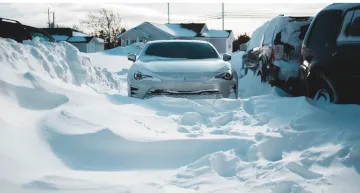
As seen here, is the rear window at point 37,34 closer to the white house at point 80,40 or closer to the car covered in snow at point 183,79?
the car covered in snow at point 183,79

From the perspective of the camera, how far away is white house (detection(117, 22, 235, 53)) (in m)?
46.7

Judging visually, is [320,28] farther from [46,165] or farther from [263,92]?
[46,165]

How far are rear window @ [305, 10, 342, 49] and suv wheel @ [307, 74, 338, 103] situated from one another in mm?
476

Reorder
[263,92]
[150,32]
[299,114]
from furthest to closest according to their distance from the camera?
1. [150,32]
2. [263,92]
3. [299,114]

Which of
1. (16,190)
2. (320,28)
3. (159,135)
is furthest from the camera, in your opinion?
(320,28)

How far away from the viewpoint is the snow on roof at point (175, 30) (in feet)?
154

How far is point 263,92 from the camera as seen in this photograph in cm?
808

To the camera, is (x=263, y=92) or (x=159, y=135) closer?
(x=159, y=135)

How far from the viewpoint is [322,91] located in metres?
4.92

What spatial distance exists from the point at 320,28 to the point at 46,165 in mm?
3966

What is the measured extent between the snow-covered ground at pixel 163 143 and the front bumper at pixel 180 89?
1.56 ft

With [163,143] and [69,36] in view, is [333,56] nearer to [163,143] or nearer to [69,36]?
[163,143]

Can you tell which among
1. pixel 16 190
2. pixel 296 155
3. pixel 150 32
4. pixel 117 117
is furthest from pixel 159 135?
pixel 150 32

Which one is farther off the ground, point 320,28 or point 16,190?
point 320,28
